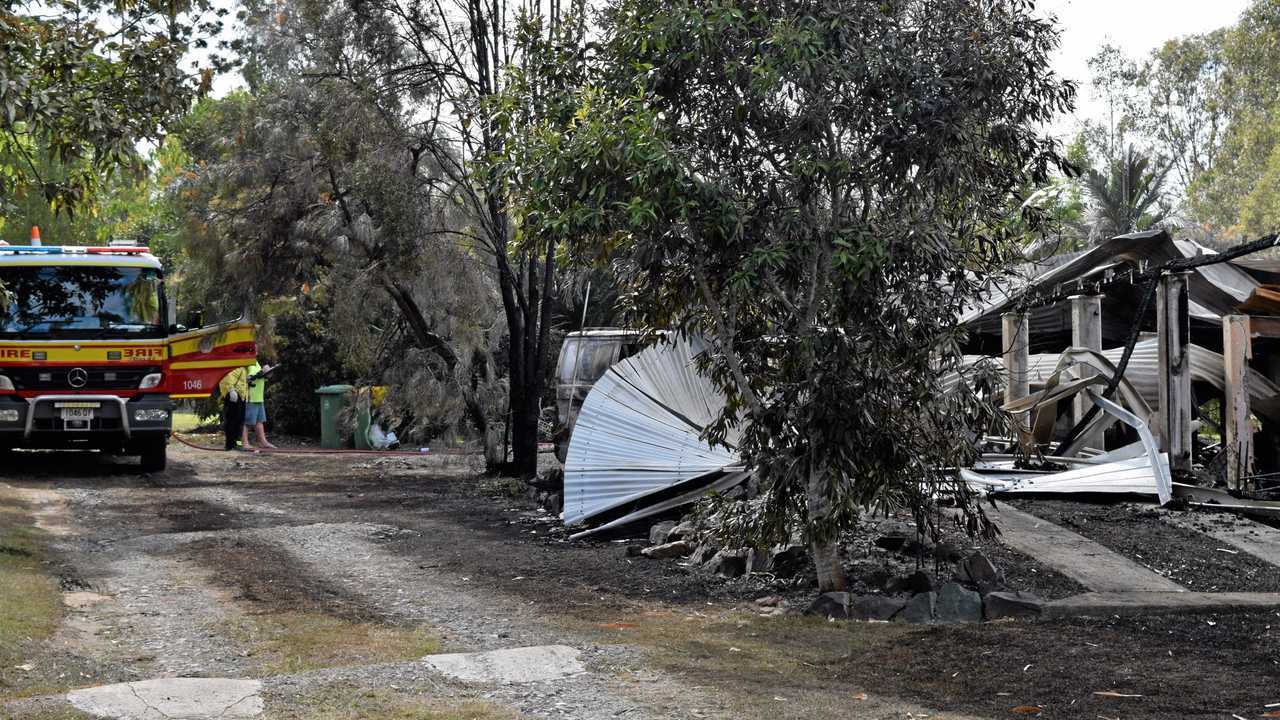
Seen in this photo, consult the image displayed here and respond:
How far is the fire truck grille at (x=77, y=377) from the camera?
1591 centimetres

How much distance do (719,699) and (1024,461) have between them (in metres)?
6.61

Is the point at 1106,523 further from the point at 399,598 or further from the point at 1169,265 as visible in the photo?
the point at 399,598

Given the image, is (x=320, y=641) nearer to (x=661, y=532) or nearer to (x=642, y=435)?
(x=661, y=532)

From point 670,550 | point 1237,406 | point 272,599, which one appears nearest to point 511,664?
point 272,599

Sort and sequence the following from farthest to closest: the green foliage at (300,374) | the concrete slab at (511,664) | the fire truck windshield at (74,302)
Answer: the green foliage at (300,374), the fire truck windshield at (74,302), the concrete slab at (511,664)

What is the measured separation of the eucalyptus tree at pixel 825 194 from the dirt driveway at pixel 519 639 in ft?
3.68

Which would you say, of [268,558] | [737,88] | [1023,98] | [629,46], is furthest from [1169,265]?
[268,558]

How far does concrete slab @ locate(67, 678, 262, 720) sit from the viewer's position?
5.47 m

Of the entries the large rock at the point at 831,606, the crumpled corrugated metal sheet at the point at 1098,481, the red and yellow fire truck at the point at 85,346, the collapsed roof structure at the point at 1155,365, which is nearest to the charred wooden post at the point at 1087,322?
the collapsed roof structure at the point at 1155,365

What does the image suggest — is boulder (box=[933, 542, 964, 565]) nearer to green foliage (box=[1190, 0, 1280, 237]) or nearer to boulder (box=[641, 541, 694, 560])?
boulder (box=[641, 541, 694, 560])

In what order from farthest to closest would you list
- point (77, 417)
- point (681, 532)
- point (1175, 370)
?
point (77, 417) → point (1175, 370) → point (681, 532)

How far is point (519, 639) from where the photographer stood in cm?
719

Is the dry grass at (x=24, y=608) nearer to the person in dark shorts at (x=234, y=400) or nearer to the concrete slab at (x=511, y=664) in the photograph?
the concrete slab at (x=511, y=664)

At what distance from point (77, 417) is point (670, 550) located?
985 cm
